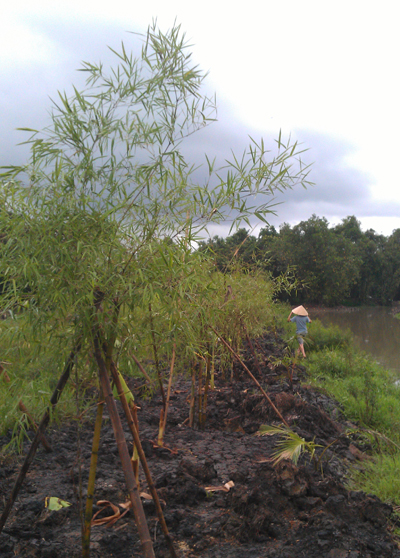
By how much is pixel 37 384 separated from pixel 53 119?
153 cm

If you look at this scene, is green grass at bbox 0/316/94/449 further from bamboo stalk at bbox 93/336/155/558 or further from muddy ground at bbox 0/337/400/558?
muddy ground at bbox 0/337/400/558

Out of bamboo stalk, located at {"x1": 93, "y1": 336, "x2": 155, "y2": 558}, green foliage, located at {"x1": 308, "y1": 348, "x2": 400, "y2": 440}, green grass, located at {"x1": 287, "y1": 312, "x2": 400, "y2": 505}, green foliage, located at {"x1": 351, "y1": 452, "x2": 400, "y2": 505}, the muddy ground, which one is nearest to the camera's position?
bamboo stalk, located at {"x1": 93, "y1": 336, "x2": 155, "y2": 558}

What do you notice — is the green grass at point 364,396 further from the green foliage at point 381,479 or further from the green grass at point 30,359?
the green grass at point 30,359

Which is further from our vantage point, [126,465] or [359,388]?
[359,388]

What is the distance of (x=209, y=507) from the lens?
3.35 meters

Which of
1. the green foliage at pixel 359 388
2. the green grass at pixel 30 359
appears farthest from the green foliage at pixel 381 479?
the green grass at pixel 30 359

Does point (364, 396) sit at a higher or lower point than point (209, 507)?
lower

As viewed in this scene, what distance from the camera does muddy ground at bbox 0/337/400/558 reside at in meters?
2.77

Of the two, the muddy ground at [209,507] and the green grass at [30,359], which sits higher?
the green grass at [30,359]

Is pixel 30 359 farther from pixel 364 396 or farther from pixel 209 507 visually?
pixel 364 396

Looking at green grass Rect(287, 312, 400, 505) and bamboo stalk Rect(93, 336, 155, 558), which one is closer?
bamboo stalk Rect(93, 336, 155, 558)

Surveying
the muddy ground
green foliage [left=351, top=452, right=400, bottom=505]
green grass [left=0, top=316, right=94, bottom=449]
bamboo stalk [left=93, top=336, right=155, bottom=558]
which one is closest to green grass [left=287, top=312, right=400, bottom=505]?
green foliage [left=351, top=452, right=400, bottom=505]

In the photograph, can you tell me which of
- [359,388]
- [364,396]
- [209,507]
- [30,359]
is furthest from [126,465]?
[359,388]

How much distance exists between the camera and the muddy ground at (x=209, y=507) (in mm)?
2766
